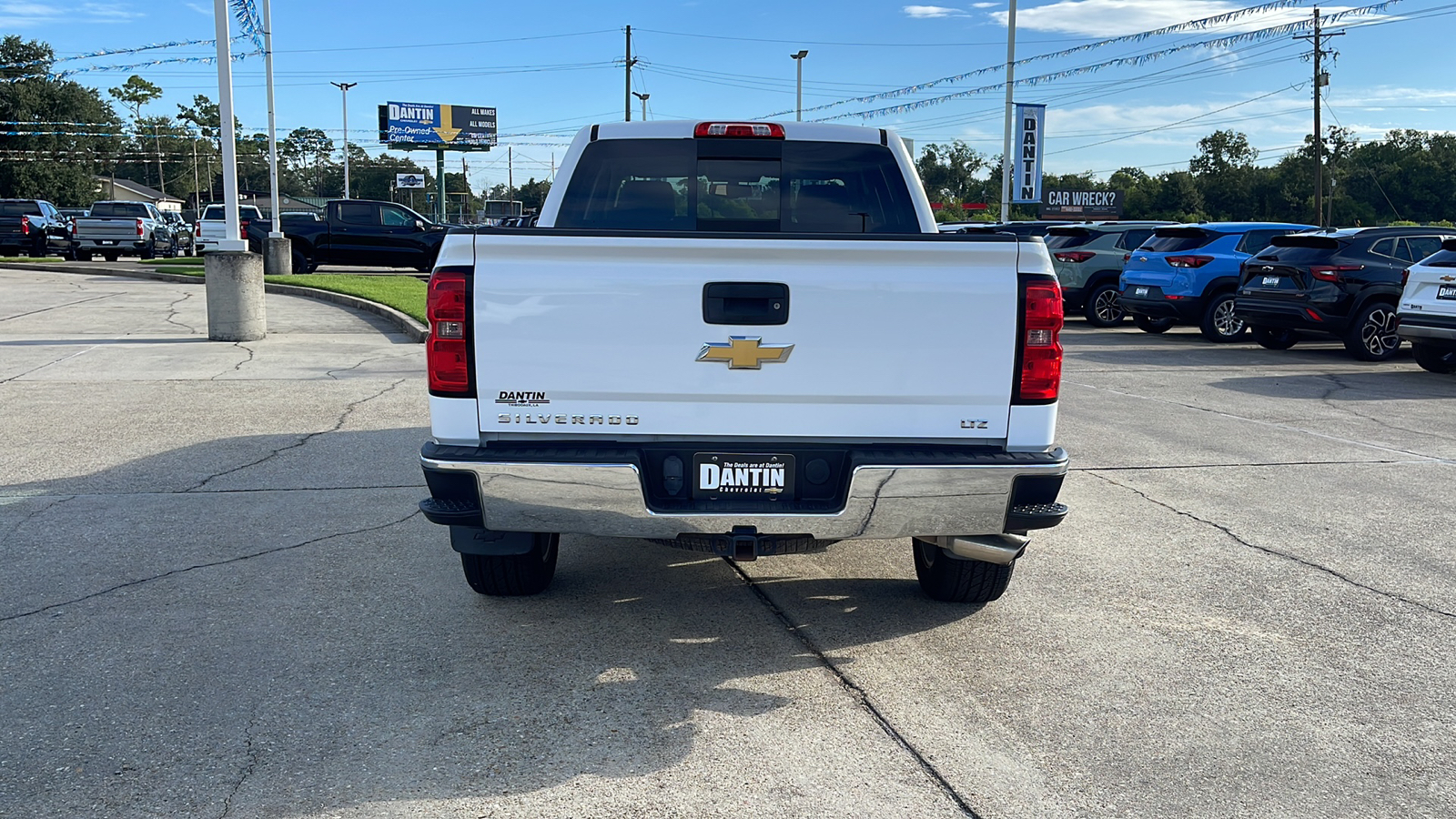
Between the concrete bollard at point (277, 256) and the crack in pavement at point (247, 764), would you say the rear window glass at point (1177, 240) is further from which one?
the concrete bollard at point (277, 256)

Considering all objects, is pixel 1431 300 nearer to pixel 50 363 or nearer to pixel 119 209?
pixel 50 363

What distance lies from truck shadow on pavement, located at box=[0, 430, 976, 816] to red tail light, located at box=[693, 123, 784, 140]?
203 centimetres

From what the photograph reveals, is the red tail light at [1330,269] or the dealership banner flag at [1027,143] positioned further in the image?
the dealership banner flag at [1027,143]

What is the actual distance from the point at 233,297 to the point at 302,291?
7824 mm

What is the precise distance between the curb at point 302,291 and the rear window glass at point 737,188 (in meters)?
4.20

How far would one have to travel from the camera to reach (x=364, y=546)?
18.9ft

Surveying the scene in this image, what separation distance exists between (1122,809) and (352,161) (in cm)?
14810

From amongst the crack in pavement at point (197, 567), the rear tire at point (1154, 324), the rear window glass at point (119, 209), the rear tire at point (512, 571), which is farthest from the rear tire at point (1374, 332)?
the rear window glass at point (119, 209)

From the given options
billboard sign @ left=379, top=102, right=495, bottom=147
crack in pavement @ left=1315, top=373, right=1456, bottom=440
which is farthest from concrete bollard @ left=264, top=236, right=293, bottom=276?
billboard sign @ left=379, top=102, right=495, bottom=147

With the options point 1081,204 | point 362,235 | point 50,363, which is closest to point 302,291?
point 362,235

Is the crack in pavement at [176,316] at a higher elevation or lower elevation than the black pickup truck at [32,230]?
lower

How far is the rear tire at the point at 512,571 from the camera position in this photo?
4.79 meters

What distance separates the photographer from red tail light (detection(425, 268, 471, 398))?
391 centimetres

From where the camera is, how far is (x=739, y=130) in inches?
217
